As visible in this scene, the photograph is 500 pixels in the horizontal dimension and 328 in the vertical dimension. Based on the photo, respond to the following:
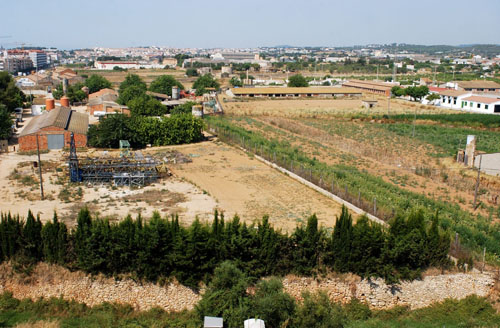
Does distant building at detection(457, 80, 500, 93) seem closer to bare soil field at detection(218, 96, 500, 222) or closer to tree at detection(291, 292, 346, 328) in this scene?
bare soil field at detection(218, 96, 500, 222)

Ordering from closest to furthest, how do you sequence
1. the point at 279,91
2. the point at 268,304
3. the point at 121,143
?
1. the point at 268,304
2. the point at 121,143
3. the point at 279,91

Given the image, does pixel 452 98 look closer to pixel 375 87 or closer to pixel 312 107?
pixel 312 107

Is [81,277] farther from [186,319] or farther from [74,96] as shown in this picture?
[74,96]

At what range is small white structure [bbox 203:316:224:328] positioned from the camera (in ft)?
Answer: 37.0

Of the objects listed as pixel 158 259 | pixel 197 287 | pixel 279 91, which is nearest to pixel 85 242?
pixel 158 259

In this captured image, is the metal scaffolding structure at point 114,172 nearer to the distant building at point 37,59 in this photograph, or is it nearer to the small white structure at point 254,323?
the small white structure at point 254,323

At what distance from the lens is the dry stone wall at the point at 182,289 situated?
523 inches

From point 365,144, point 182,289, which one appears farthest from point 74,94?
point 182,289

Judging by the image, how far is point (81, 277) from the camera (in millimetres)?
13422

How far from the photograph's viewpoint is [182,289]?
13.3 meters

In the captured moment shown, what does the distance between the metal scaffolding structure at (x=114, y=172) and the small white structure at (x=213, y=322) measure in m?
12.4

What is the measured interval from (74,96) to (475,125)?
144 feet

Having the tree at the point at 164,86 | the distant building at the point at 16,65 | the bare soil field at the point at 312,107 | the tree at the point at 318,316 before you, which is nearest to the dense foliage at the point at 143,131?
the bare soil field at the point at 312,107

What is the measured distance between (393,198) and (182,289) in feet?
36.6
